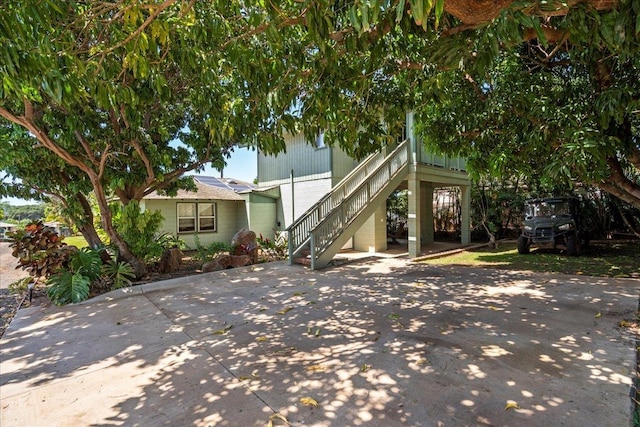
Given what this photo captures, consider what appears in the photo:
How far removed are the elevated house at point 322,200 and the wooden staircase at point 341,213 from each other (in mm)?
27

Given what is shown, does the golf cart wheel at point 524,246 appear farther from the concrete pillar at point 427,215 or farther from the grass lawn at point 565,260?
the concrete pillar at point 427,215

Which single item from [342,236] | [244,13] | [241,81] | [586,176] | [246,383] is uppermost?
[244,13]

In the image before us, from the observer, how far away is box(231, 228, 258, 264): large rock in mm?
10195

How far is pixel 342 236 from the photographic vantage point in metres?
8.98

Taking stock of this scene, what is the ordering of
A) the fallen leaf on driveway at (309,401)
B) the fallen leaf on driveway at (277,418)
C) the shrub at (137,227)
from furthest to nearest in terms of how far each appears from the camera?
the shrub at (137,227)
the fallen leaf on driveway at (309,401)
the fallen leaf on driveway at (277,418)

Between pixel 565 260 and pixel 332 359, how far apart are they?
334 inches

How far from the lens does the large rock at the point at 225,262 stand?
8945 mm

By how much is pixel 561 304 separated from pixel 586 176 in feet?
6.63

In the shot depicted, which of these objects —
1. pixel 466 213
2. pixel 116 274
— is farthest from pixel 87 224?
pixel 466 213

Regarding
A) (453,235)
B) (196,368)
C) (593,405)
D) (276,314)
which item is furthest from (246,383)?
(453,235)

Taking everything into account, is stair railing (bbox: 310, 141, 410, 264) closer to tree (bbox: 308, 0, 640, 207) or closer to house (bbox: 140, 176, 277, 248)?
tree (bbox: 308, 0, 640, 207)

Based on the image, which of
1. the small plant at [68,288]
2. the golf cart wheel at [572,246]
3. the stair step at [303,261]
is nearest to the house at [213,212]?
the stair step at [303,261]

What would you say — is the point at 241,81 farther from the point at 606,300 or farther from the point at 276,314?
the point at 606,300

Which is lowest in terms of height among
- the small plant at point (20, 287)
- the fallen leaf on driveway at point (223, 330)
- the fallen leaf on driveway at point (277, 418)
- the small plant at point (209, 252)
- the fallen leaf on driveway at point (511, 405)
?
the fallen leaf on driveway at point (277, 418)
